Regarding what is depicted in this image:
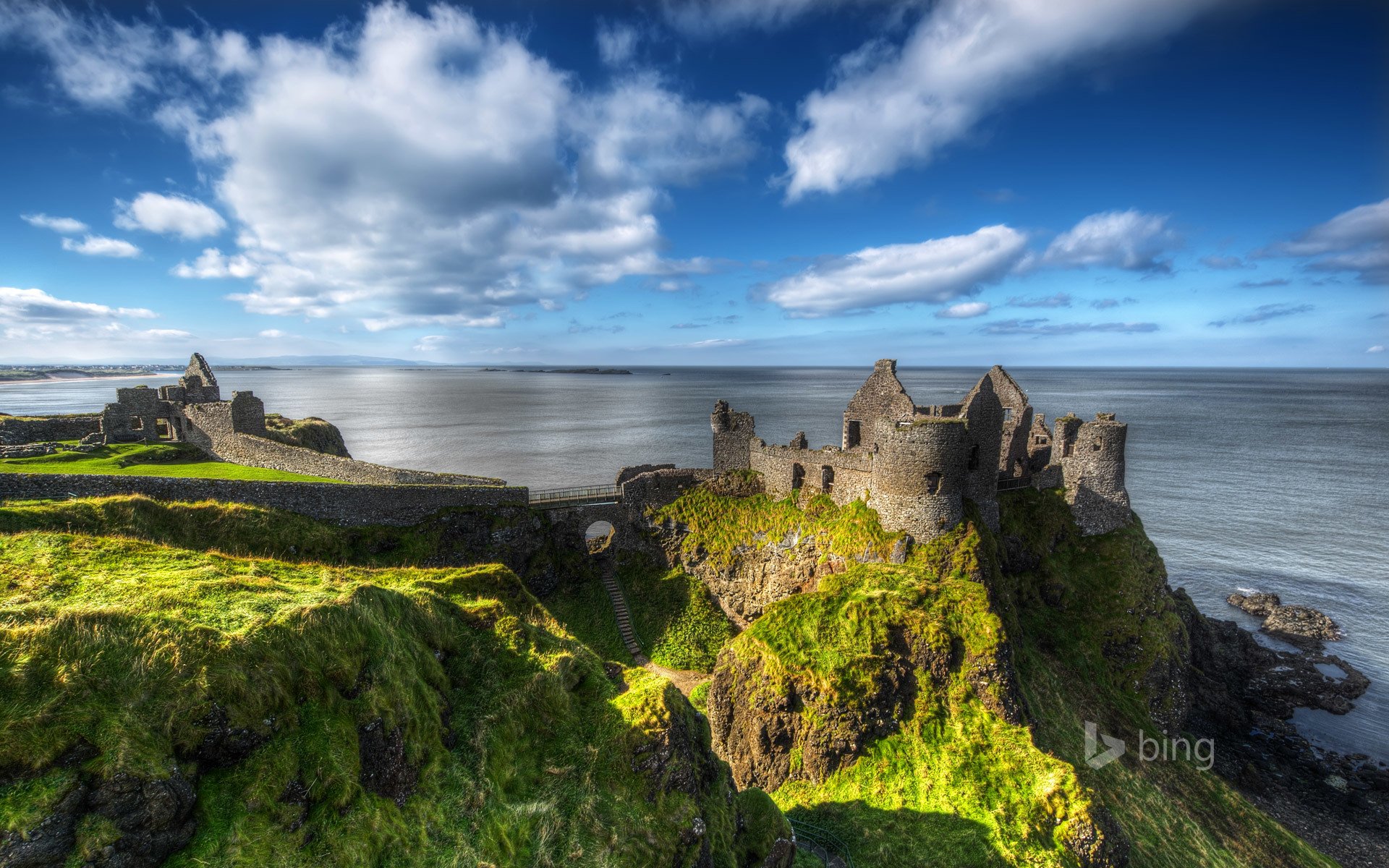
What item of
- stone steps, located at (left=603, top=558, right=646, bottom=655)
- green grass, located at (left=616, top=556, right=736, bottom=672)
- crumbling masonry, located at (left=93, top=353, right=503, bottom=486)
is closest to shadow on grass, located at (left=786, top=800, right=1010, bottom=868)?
green grass, located at (left=616, top=556, right=736, bottom=672)

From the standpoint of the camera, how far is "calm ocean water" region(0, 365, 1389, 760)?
130 ft

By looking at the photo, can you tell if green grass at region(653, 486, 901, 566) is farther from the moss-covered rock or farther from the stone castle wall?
the moss-covered rock

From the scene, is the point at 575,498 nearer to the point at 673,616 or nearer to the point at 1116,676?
the point at 673,616

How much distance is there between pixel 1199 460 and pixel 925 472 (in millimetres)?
79024

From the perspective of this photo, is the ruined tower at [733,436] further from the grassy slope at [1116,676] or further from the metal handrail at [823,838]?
the metal handrail at [823,838]

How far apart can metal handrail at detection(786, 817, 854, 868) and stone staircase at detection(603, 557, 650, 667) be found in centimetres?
1101

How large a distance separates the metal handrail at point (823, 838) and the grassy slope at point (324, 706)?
6.00m

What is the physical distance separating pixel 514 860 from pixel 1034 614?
23.8 metres

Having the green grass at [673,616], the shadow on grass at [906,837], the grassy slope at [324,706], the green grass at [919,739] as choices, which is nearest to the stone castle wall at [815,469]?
the green grass at [919,739]

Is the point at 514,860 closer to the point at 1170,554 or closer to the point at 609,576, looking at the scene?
the point at 609,576

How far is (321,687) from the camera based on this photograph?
8273 millimetres

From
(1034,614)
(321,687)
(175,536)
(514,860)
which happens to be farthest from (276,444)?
(1034,614)

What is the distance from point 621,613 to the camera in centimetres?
2875

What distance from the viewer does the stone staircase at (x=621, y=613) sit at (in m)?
27.2
